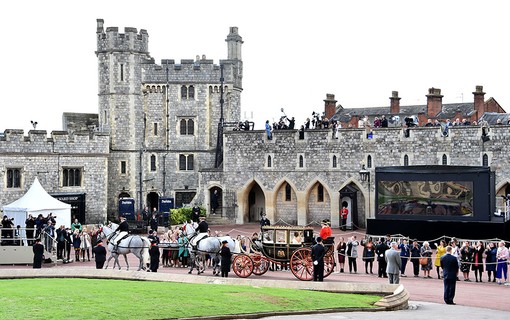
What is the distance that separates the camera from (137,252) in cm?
2984

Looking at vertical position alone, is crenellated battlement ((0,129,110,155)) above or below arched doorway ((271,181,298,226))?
above

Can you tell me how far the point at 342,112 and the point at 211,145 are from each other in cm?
1909

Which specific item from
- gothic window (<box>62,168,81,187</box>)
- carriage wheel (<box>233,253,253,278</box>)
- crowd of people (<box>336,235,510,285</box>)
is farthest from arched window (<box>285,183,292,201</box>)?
carriage wheel (<box>233,253,253,278</box>)

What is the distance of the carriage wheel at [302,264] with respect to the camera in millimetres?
28047

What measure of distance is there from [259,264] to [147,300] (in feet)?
28.9

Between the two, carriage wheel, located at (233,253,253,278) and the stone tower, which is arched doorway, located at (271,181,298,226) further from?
carriage wheel, located at (233,253,253,278)

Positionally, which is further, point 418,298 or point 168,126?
point 168,126

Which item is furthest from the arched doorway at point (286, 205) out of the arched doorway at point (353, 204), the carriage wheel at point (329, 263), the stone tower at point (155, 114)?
the carriage wheel at point (329, 263)

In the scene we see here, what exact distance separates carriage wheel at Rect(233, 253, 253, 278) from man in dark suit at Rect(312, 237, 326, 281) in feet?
7.76

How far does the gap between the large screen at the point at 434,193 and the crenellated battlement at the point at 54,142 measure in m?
18.7

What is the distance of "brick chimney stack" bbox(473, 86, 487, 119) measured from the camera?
63.9 metres

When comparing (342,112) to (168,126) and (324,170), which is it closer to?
(168,126)

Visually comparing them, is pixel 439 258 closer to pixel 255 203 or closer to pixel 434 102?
pixel 255 203

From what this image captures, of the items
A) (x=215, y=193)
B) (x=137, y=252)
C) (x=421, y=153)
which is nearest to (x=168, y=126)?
(x=215, y=193)
